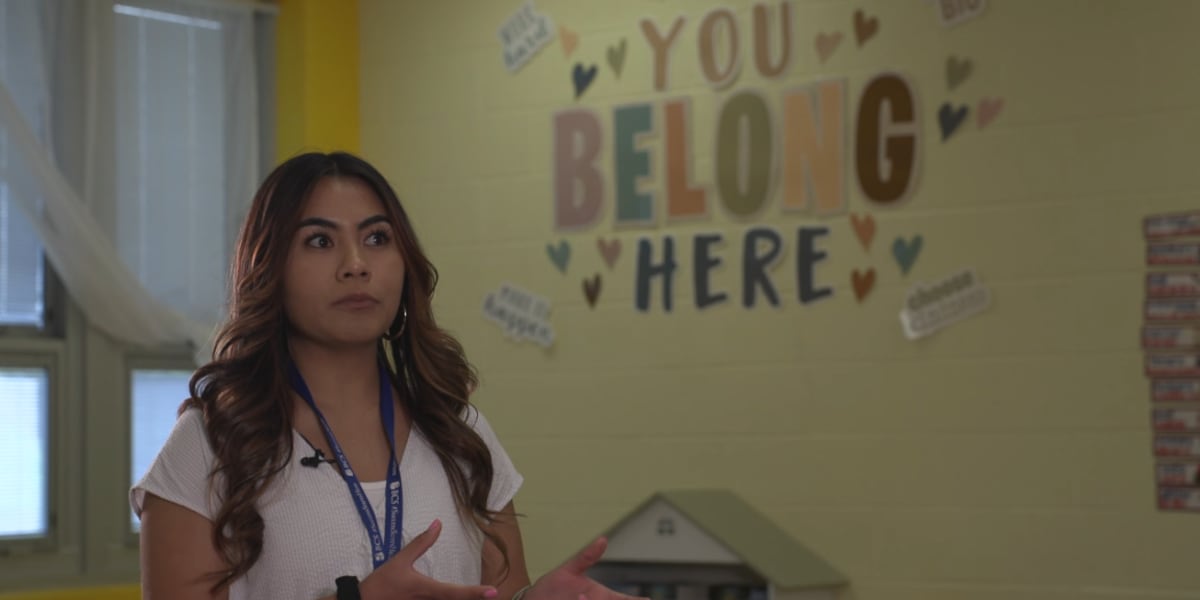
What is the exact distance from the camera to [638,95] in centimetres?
428

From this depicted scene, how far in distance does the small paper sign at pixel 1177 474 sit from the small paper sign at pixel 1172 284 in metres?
0.39

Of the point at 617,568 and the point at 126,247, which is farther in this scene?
the point at 126,247

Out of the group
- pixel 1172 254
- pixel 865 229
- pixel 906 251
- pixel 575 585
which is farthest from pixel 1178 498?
pixel 575 585

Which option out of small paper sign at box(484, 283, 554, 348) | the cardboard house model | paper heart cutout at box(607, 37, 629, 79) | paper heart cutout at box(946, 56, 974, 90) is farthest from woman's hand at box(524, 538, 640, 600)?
paper heart cutout at box(607, 37, 629, 79)

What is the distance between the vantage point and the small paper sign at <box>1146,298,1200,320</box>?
3.48 m

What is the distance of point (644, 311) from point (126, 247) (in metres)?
1.50

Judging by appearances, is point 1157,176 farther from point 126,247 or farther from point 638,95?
point 126,247

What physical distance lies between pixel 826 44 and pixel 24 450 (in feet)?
7.91

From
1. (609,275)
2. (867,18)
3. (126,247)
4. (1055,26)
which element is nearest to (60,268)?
(126,247)

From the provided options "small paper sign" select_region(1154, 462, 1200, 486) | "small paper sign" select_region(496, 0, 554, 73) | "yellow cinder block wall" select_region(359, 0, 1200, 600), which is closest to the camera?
"small paper sign" select_region(1154, 462, 1200, 486)

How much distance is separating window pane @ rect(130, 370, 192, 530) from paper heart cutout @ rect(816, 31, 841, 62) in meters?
1.99

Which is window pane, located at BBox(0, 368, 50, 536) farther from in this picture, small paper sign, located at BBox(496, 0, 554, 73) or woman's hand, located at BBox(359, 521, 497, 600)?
woman's hand, located at BBox(359, 521, 497, 600)

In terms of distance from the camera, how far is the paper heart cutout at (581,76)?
4375 mm

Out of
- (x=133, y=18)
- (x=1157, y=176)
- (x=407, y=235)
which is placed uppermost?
(x=133, y=18)
